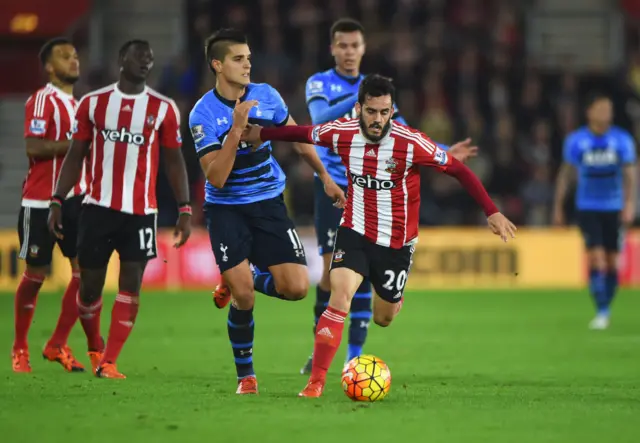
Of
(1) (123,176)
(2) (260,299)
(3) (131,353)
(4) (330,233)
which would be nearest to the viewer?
(1) (123,176)

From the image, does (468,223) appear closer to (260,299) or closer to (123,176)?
(260,299)

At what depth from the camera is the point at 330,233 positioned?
9.45 metres

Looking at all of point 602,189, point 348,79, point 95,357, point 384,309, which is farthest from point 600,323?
point 95,357

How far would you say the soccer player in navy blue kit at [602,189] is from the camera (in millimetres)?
13758

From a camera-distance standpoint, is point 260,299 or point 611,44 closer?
point 260,299

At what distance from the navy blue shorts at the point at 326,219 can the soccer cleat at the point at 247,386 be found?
1.87m

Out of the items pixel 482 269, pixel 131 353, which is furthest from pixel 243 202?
pixel 482 269

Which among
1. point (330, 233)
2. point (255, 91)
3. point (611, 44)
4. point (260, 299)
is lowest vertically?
point (260, 299)

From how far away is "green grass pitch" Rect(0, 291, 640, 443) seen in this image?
620 centimetres

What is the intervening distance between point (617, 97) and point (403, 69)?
3710 mm

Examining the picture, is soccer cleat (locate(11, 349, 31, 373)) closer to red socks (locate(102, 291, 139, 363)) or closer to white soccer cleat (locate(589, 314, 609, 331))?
red socks (locate(102, 291, 139, 363))

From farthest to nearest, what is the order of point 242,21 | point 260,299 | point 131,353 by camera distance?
point 242,21
point 260,299
point 131,353

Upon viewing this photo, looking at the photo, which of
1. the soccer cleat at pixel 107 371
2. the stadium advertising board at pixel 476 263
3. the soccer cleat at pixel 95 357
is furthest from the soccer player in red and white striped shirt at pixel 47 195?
the stadium advertising board at pixel 476 263

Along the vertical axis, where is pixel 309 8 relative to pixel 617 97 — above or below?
above
